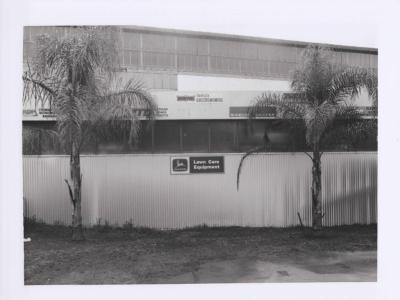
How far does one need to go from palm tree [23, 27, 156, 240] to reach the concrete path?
311 centimetres

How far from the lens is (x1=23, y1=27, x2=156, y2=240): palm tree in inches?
300

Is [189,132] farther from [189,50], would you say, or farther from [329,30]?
[329,30]

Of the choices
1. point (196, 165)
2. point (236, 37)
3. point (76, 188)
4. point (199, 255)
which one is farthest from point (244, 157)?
Answer: point (76, 188)

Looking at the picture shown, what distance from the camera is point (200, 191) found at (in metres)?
10.5

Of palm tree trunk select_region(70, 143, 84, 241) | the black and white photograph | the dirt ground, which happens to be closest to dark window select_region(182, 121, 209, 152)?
the black and white photograph

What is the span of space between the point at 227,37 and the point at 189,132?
2.62m

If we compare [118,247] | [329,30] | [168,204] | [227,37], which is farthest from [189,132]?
[329,30]

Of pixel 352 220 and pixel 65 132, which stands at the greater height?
pixel 65 132

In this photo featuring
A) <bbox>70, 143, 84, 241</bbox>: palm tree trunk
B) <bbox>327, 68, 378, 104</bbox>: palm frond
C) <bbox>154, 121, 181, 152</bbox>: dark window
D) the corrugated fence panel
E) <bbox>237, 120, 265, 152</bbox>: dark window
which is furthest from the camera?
<bbox>237, 120, 265, 152</bbox>: dark window

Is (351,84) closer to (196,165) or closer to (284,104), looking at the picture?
(284,104)

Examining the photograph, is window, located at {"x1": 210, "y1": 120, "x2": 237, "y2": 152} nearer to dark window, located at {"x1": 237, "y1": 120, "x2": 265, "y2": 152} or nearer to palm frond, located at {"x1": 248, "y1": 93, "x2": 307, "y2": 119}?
dark window, located at {"x1": 237, "y1": 120, "x2": 265, "y2": 152}

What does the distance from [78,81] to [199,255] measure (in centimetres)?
428

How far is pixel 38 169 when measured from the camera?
1027 cm

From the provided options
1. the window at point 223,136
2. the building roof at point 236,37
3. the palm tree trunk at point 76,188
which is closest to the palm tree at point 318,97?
the building roof at point 236,37
